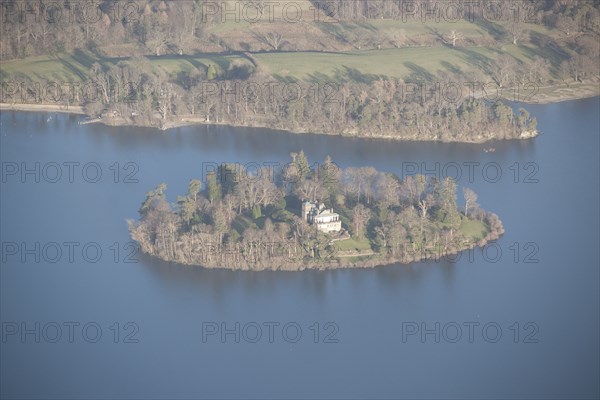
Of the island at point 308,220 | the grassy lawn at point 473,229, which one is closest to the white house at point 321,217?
the island at point 308,220

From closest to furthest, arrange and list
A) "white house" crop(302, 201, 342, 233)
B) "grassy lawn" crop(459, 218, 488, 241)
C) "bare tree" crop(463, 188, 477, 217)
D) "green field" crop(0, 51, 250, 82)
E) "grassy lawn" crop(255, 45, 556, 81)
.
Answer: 1. "white house" crop(302, 201, 342, 233)
2. "grassy lawn" crop(459, 218, 488, 241)
3. "bare tree" crop(463, 188, 477, 217)
4. "grassy lawn" crop(255, 45, 556, 81)
5. "green field" crop(0, 51, 250, 82)

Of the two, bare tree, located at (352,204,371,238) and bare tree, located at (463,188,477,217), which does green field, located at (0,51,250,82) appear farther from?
bare tree, located at (352,204,371,238)

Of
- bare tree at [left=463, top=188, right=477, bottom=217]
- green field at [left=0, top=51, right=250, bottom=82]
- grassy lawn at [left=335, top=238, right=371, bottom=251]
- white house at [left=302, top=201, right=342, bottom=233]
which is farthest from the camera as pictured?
green field at [left=0, top=51, right=250, bottom=82]

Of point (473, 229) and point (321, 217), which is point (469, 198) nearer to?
point (473, 229)

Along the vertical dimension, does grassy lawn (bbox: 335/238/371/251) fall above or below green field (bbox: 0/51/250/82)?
below

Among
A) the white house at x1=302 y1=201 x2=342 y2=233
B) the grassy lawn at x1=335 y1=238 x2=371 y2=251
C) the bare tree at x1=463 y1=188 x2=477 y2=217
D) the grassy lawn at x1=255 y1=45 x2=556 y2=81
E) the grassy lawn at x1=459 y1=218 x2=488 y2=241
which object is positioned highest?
the grassy lawn at x1=255 y1=45 x2=556 y2=81

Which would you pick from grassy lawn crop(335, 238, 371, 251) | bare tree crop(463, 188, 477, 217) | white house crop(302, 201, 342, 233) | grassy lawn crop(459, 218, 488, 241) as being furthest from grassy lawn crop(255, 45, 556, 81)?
grassy lawn crop(335, 238, 371, 251)

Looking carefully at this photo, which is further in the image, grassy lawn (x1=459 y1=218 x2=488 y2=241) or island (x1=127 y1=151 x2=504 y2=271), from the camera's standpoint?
grassy lawn (x1=459 y1=218 x2=488 y2=241)

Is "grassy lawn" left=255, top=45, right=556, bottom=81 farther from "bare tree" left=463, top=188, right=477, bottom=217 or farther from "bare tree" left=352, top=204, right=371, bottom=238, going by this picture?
"bare tree" left=352, top=204, right=371, bottom=238
